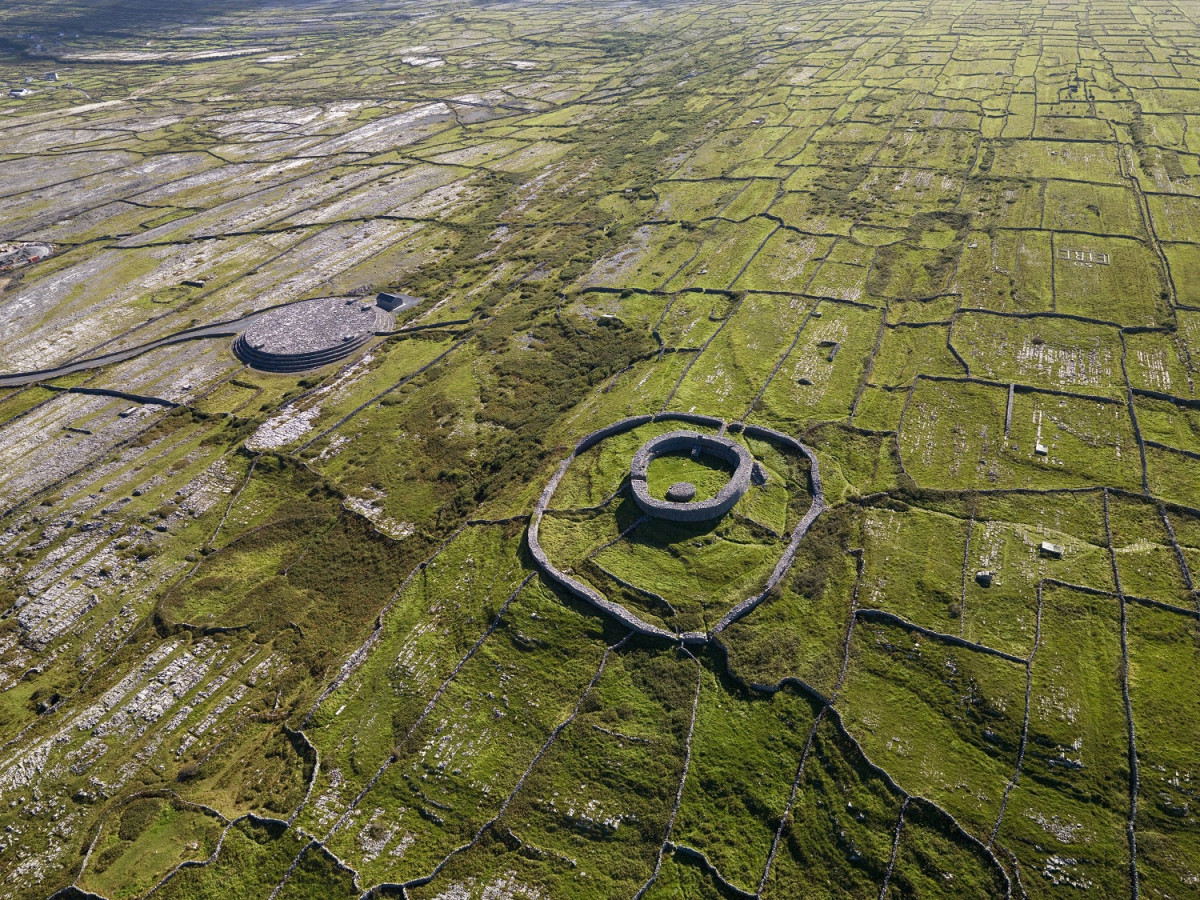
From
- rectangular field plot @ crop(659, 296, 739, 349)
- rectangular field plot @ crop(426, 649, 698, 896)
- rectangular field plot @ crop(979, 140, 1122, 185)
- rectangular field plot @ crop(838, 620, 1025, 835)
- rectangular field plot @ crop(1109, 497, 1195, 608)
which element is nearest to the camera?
rectangular field plot @ crop(426, 649, 698, 896)

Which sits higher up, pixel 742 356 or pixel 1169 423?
pixel 742 356

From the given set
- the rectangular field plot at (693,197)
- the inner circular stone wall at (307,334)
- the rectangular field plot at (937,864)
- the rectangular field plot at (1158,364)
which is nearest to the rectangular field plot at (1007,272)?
the rectangular field plot at (1158,364)

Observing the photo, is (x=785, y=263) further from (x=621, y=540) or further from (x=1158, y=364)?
(x=621, y=540)

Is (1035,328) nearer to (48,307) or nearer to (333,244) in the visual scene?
(333,244)

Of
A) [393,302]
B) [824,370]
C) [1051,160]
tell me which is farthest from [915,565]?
[1051,160]

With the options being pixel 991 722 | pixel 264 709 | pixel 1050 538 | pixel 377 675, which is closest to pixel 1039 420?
pixel 1050 538

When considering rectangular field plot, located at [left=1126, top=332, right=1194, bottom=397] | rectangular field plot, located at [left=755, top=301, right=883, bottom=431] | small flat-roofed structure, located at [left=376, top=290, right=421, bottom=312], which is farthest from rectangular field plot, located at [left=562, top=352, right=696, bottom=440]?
rectangular field plot, located at [left=1126, top=332, right=1194, bottom=397]

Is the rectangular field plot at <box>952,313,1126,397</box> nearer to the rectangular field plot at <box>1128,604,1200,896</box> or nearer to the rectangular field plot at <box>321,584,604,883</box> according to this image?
the rectangular field plot at <box>1128,604,1200,896</box>
